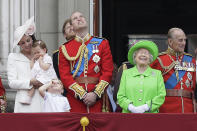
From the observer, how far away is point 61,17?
→ 9.62 metres

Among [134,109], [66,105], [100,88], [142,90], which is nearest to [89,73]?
[100,88]

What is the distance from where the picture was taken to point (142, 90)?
21.5 feet

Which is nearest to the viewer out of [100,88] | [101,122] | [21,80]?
[101,122]

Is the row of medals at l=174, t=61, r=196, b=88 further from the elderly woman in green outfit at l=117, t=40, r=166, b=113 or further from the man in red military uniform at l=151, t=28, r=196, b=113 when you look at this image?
the elderly woman in green outfit at l=117, t=40, r=166, b=113

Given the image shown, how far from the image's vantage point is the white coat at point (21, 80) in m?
7.21

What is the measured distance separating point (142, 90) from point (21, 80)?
160cm

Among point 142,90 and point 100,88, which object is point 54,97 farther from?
point 142,90

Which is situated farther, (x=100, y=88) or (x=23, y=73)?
(x=23, y=73)

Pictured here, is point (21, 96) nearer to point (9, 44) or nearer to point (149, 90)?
point (149, 90)

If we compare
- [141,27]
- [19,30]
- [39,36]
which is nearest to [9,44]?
[39,36]

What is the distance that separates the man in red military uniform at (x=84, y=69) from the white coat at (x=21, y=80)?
0.46m

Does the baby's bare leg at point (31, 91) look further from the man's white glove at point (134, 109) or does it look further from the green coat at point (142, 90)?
the man's white glove at point (134, 109)

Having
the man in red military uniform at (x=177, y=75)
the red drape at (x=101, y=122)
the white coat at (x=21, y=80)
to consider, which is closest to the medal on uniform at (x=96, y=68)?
the man in red military uniform at (x=177, y=75)

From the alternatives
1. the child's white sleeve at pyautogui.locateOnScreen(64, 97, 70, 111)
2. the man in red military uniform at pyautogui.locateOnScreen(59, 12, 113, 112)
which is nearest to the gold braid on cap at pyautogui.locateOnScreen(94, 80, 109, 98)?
the man in red military uniform at pyautogui.locateOnScreen(59, 12, 113, 112)
